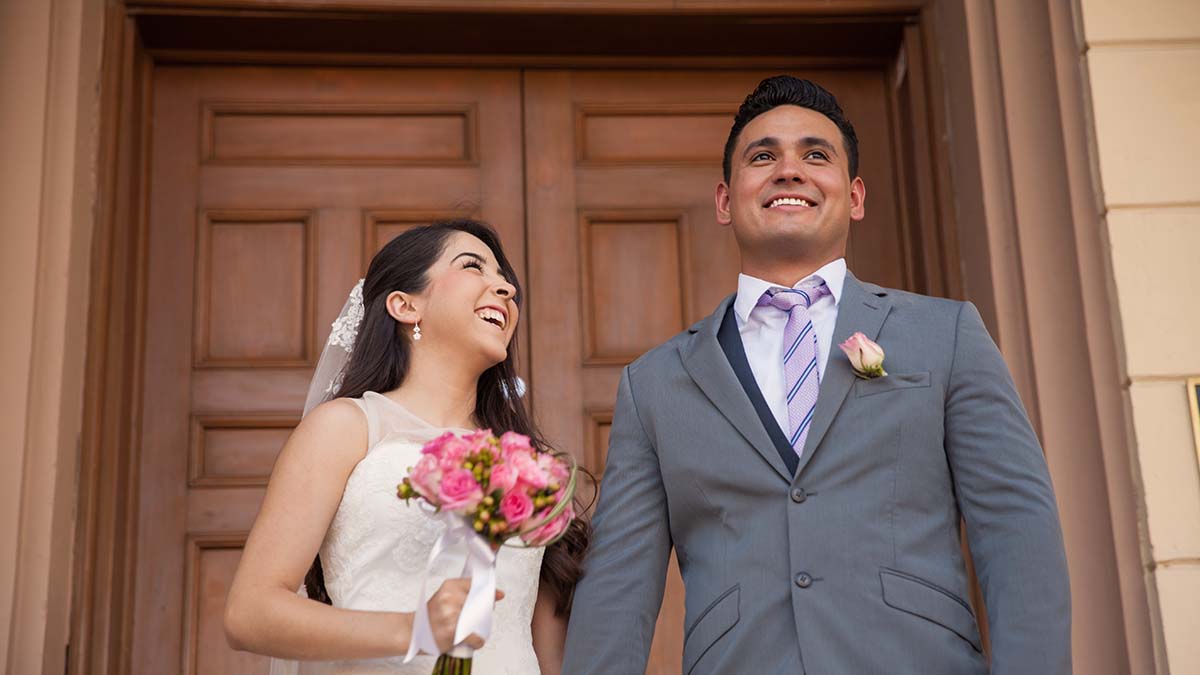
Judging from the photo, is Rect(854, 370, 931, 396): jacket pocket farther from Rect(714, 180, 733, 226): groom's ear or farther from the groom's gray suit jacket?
Rect(714, 180, 733, 226): groom's ear

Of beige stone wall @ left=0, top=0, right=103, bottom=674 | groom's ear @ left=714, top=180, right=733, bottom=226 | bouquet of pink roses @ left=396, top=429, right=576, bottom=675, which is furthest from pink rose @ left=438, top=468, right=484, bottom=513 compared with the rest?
beige stone wall @ left=0, top=0, right=103, bottom=674

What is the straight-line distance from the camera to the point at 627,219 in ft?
15.9

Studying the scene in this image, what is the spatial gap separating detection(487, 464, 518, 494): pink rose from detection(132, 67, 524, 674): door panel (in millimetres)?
2108

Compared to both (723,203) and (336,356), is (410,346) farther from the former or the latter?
(723,203)

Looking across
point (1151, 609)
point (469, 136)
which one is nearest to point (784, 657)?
point (1151, 609)

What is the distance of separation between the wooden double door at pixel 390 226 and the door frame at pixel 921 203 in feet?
0.28

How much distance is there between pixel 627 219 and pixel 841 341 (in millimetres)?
2024

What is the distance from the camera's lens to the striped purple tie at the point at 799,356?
2857 mm

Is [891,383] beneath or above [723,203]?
beneath

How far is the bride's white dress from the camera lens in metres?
3.11

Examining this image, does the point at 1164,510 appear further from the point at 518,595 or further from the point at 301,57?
the point at 301,57

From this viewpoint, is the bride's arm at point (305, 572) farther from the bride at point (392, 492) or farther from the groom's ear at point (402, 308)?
the groom's ear at point (402, 308)

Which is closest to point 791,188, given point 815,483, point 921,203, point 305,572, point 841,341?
point 841,341

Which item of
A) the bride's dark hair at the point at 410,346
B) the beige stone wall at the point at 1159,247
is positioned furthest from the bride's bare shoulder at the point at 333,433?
the beige stone wall at the point at 1159,247
